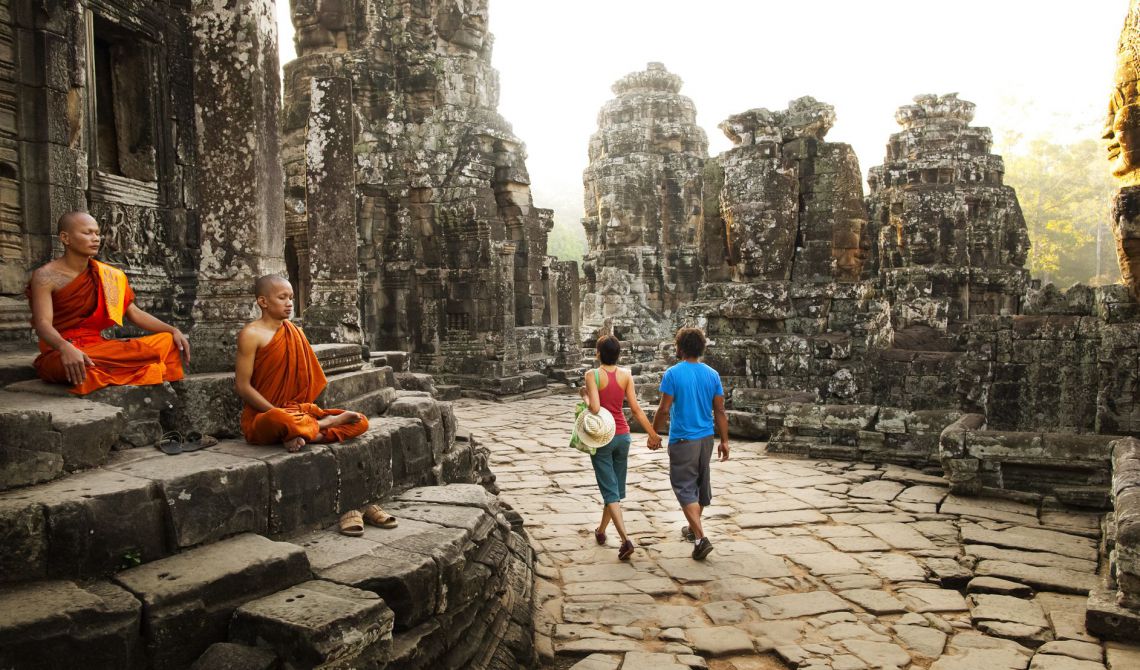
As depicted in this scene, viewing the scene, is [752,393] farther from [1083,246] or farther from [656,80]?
[1083,246]

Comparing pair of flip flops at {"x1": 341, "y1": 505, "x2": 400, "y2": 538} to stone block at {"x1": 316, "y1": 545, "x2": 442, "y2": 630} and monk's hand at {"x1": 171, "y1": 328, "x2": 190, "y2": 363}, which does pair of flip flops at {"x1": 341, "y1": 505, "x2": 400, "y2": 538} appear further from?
monk's hand at {"x1": 171, "y1": 328, "x2": 190, "y2": 363}

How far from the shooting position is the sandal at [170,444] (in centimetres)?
362

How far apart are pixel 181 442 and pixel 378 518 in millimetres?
1069

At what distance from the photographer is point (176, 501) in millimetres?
2982

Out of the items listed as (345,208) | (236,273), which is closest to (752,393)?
(345,208)

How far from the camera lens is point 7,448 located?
290 cm

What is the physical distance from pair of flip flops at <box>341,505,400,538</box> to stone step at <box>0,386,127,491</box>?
3.56 feet

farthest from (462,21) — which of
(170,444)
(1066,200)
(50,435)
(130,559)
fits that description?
(1066,200)

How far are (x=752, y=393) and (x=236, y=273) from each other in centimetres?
654

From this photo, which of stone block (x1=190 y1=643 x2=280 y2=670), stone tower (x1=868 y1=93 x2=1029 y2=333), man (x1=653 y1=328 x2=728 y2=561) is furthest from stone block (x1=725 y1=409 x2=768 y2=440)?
stone block (x1=190 y1=643 x2=280 y2=670)

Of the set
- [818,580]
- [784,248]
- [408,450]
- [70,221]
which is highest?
[784,248]

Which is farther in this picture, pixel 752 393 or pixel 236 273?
pixel 752 393

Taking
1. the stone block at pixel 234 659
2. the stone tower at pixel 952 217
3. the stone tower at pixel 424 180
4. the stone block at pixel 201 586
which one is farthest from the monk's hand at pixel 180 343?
the stone tower at pixel 952 217

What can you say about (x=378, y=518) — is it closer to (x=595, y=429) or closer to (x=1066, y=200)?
(x=595, y=429)
